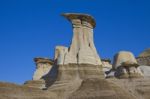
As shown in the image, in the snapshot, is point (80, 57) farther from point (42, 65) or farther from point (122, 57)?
point (42, 65)

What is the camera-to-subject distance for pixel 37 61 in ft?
248

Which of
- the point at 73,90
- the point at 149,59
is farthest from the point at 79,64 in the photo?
the point at 149,59

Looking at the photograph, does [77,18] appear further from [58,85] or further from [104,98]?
[104,98]

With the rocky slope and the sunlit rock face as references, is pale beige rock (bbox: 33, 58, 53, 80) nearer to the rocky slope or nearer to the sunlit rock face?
the rocky slope

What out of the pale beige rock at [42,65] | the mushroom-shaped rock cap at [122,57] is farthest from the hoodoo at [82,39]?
the pale beige rock at [42,65]

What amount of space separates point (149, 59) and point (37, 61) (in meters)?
25.6

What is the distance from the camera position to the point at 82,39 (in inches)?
2147

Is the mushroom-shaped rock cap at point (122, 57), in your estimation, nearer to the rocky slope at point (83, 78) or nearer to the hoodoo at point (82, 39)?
the rocky slope at point (83, 78)

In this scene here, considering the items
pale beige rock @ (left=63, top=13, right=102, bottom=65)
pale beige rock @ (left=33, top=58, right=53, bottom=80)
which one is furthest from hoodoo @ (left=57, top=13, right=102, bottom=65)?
pale beige rock @ (left=33, top=58, right=53, bottom=80)

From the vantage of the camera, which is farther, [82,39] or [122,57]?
[122,57]

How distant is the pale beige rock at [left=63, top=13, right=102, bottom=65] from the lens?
53125 millimetres

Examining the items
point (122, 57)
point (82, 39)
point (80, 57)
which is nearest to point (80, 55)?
point (80, 57)

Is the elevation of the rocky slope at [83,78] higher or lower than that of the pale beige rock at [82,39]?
lower

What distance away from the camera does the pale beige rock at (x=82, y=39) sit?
53.1m
